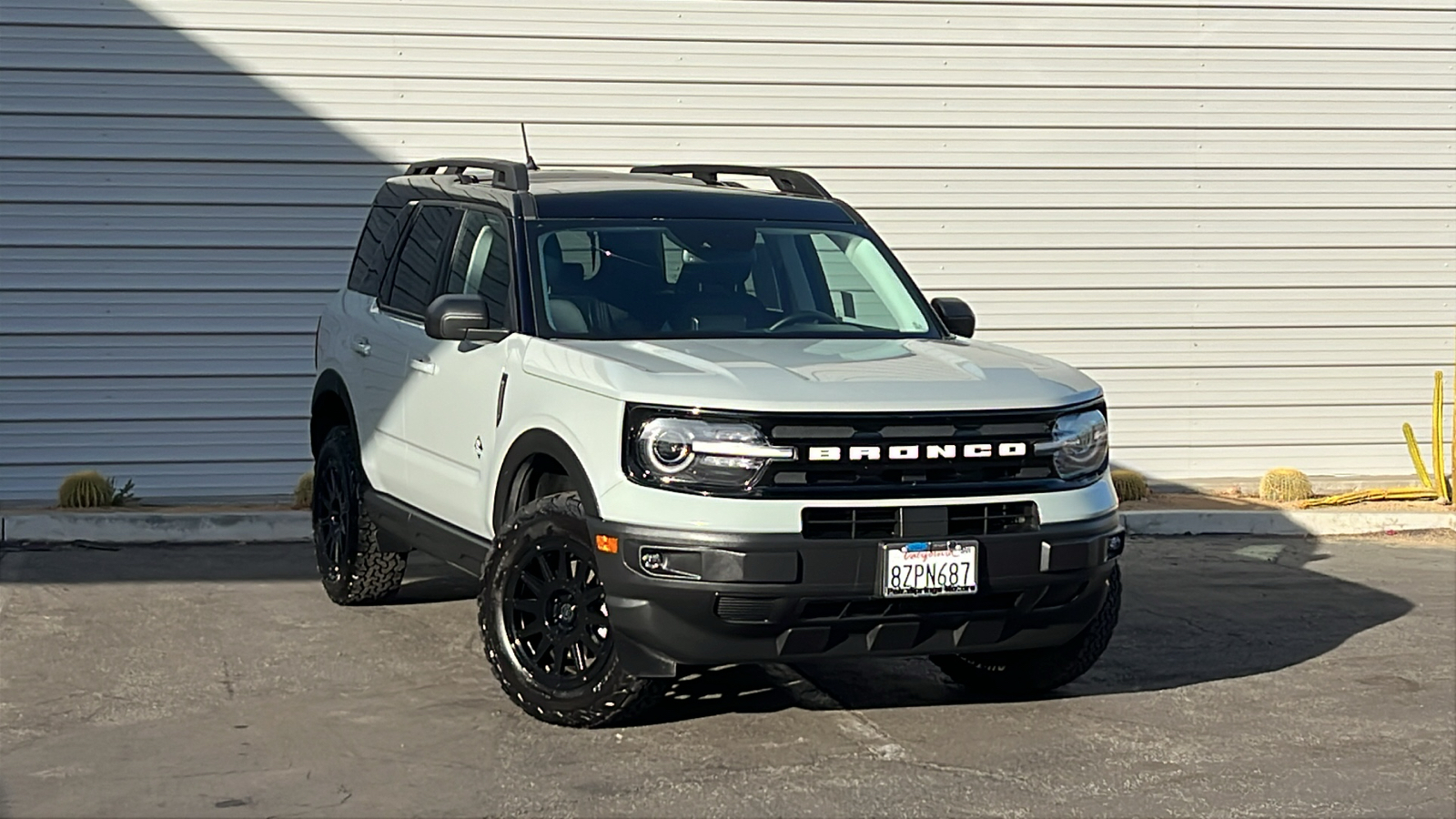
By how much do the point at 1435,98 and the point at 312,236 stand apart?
294 inches

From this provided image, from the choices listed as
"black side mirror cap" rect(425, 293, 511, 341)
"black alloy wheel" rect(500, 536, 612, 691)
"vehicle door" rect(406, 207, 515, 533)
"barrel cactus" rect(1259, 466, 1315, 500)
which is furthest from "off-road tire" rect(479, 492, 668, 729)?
"barrel cactus" rect(1259, 466, 1315, 500)

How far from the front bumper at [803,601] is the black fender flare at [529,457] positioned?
0.13 meters

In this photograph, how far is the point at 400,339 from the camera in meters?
7.62

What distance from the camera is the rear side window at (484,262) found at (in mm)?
6953

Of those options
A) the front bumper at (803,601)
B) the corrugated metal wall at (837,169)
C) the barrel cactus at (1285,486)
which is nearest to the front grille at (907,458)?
the front bumper at (803,601)

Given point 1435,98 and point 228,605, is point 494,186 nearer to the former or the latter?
point 228,605

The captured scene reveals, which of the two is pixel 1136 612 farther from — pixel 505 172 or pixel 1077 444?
pixel 505 172

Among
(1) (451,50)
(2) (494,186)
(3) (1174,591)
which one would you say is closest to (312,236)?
(1) (451,50)

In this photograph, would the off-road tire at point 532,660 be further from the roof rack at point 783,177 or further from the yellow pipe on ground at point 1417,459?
the yellow pipe on ground at point 1417,459

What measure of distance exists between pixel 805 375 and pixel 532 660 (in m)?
1.36

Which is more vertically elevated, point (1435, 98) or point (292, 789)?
point (1435, 98)

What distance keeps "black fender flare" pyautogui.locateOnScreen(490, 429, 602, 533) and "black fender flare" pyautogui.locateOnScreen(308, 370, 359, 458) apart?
5.66 ft

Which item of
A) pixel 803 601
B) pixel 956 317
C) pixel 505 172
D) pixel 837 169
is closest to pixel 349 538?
pixel 505 172

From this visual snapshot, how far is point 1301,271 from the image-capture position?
12.4m
